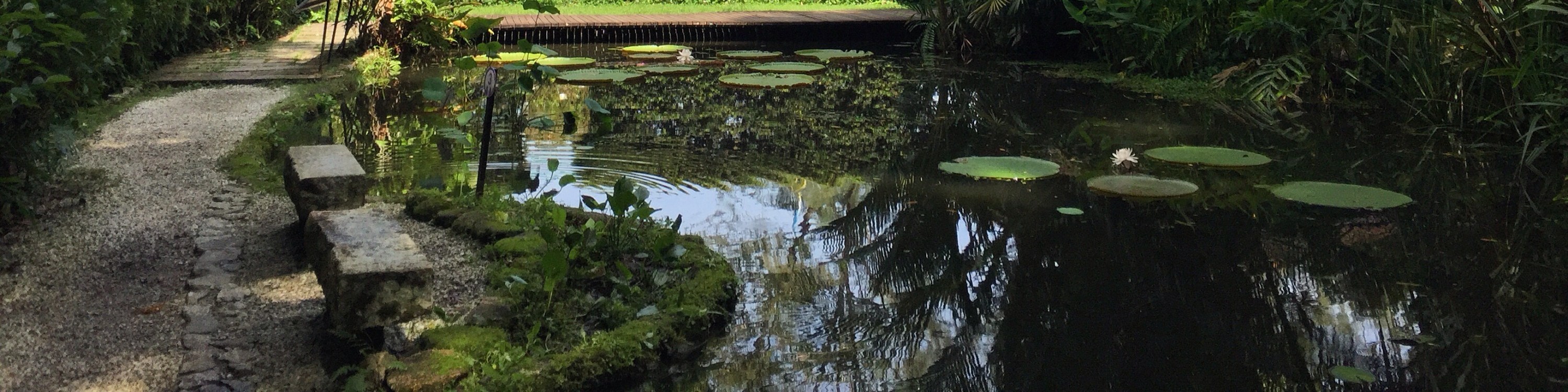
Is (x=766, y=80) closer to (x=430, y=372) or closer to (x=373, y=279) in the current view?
(x=373, y=279)

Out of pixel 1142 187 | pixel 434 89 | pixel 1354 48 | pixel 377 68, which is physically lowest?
pixel 377 68

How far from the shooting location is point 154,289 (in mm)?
2895

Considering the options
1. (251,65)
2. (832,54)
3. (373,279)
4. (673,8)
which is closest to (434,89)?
(373,279)

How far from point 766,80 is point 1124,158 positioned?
2.97m

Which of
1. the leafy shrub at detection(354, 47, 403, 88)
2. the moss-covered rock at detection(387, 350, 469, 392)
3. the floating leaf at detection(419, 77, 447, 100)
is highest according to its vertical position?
the floating leaf at detection(419, 77, 447, 100)

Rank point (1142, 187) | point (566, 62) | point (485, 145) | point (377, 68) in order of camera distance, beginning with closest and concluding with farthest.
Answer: point (485, 145) → point (1142, 187) → point (377, 68) → point (566, 62)

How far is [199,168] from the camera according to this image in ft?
13.8

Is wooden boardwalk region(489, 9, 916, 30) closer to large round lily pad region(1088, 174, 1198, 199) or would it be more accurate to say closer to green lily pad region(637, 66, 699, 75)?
green lily pad region(637, 66, 699, 75)

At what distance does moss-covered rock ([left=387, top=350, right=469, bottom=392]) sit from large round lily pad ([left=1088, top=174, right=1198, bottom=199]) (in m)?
2.45

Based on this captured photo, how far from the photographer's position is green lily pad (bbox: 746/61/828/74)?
7.71 metres

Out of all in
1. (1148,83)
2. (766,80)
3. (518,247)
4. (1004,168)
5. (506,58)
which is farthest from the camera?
(506,58)

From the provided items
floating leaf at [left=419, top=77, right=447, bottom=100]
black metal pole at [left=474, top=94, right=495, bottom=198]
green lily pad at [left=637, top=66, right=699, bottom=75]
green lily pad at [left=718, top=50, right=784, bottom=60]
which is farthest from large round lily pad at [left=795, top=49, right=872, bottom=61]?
black metal pole at [left=474, top=94, right=495, bottom=198]

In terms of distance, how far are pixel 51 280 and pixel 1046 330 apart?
2402mm

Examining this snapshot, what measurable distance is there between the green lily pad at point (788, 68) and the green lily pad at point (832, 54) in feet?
1.86
